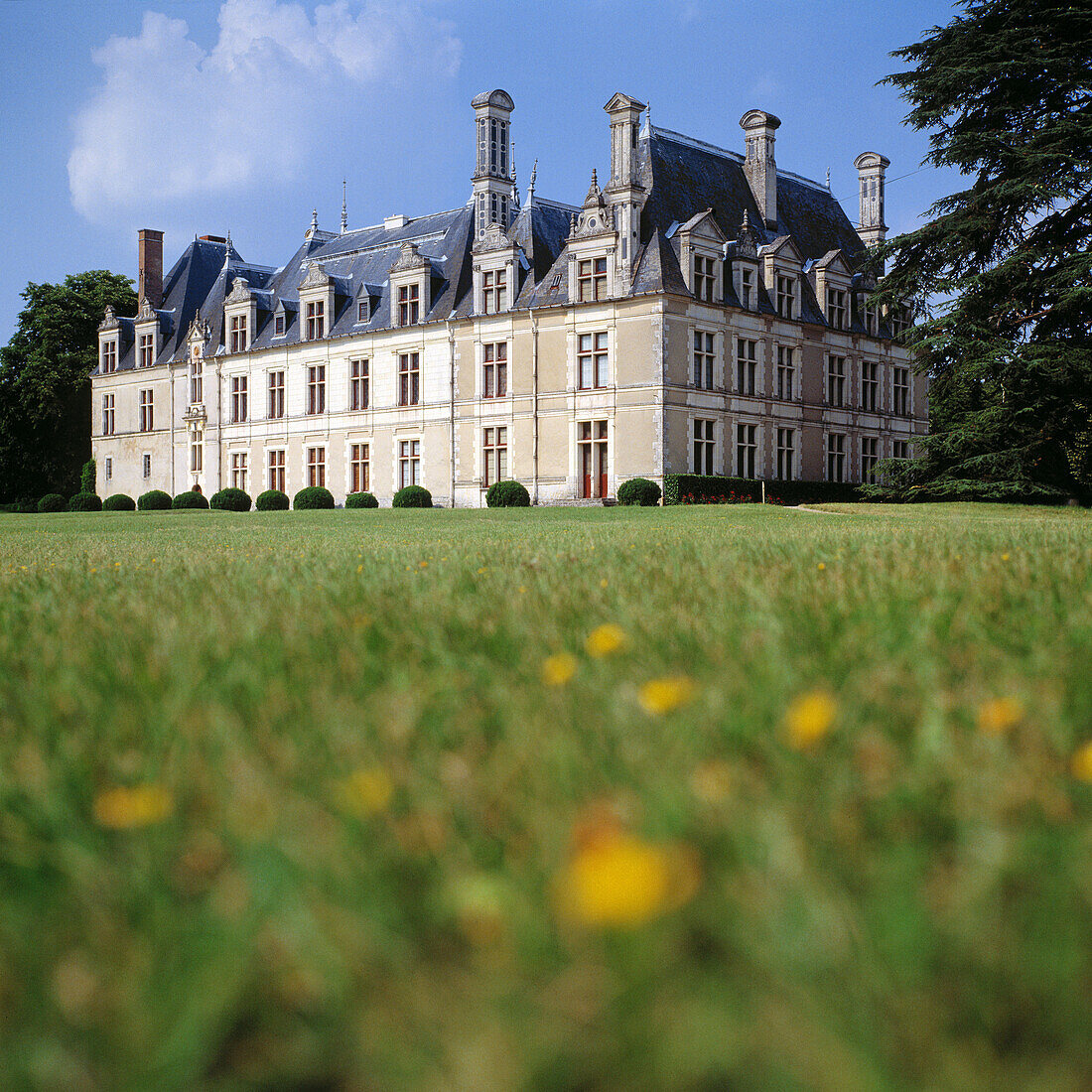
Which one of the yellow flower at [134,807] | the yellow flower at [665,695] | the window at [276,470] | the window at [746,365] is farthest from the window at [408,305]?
the yellow flower at [134,807]

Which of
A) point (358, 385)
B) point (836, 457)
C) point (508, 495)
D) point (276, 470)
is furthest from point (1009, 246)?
point (276, 470)

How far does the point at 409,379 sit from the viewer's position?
38.8m

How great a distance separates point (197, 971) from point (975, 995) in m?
0.80

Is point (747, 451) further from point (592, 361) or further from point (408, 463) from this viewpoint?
point (408, 463)

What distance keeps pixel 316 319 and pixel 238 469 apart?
775 centimetres

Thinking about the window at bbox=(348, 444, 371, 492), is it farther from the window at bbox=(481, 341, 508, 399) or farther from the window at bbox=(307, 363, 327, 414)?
the window at bbox=(481, 341, 508, 399)

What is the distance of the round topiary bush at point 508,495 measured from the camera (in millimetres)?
33156

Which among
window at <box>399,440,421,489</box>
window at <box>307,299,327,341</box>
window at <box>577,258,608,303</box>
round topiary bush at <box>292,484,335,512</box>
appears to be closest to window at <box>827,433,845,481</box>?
window at <box>577,258,608,303</box>

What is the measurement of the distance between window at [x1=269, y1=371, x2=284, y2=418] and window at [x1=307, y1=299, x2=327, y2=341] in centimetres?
235

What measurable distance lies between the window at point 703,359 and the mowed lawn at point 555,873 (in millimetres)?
32719

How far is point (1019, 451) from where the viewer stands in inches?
1025

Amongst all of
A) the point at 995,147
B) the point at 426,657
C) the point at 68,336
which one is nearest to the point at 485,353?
the point at 995,147

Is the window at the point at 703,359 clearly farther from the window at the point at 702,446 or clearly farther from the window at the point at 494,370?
the window at the point at 494,370

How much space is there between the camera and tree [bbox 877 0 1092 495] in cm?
2523
